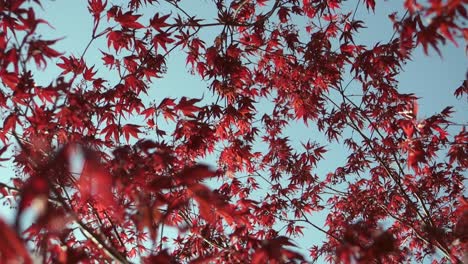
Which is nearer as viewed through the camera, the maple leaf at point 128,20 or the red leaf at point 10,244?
the red leaf at point 10,244

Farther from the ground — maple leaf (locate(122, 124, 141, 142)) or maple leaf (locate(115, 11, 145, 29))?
maple leaf (locate(115, 11, 145, 29))

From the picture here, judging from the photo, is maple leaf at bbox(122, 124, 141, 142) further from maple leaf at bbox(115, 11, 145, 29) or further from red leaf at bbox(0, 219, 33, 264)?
red leaf at bbox(0, 219, 33, 264)

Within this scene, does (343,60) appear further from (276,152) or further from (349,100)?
(276,152)

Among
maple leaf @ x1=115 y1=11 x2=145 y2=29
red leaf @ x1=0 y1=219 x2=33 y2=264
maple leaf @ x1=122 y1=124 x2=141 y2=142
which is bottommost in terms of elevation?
red leaf @ x1=0 y1=219 x2=33 y2=264

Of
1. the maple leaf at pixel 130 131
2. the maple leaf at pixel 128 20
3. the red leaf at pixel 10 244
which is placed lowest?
the red leaf at pixel 10 244

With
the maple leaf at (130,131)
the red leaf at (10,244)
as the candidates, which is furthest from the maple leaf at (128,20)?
the red leaf at (10,244)

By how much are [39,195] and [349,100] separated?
445cm

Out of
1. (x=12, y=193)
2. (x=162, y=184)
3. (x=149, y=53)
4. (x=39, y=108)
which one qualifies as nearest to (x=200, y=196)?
(x=162, y=184)

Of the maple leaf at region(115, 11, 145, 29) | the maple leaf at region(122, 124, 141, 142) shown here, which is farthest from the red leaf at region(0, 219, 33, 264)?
Answer: the maple leaf at region(115, 11, 145, 29)

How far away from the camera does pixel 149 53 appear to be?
416 centimetres

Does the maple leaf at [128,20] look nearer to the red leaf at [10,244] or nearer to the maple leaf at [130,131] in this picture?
the maple leaf at [130,131]

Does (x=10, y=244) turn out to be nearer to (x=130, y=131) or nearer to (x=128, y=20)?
(x=130, y=131)

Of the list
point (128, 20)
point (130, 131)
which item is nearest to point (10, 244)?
point (130, 131)

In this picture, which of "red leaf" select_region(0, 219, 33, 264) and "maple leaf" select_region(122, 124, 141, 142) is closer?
"red leaf" select_region(0, 219, 33, 264)
